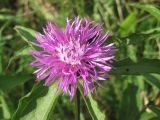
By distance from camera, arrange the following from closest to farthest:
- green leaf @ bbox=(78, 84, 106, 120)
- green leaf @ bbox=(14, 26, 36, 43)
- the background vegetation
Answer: green leaf @ bbox=(78, 84, 106, 120), the background vegetation, green leaf @ bbox=(14, 26, 36, 43)

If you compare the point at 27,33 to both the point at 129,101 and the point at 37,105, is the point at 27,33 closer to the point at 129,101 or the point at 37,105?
the point at 37,105

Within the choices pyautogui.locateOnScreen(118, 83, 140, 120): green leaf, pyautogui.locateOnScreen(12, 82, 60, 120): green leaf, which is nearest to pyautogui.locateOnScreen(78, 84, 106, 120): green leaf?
pyautogui.locateOnScreen(12, 82, 60, 120): green leaf

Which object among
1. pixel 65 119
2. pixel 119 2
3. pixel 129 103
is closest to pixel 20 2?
pixel 119 2

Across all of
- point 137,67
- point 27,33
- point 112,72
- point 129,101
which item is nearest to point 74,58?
point 112,72

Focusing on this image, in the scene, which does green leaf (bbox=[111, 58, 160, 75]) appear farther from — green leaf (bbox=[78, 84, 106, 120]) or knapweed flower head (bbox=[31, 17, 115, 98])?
green leaf (bbox=[78, 84, 106, 120])

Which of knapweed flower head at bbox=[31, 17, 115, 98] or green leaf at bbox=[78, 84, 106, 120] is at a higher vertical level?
knapweed flower head at bbox=[31, 17, 115, 98]

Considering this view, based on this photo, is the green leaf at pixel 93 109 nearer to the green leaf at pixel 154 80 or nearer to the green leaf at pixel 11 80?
the green leaf at pixel 11 80

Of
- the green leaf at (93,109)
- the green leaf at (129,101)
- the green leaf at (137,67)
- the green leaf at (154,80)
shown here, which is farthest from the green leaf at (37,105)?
the green leaf at (129,101)
